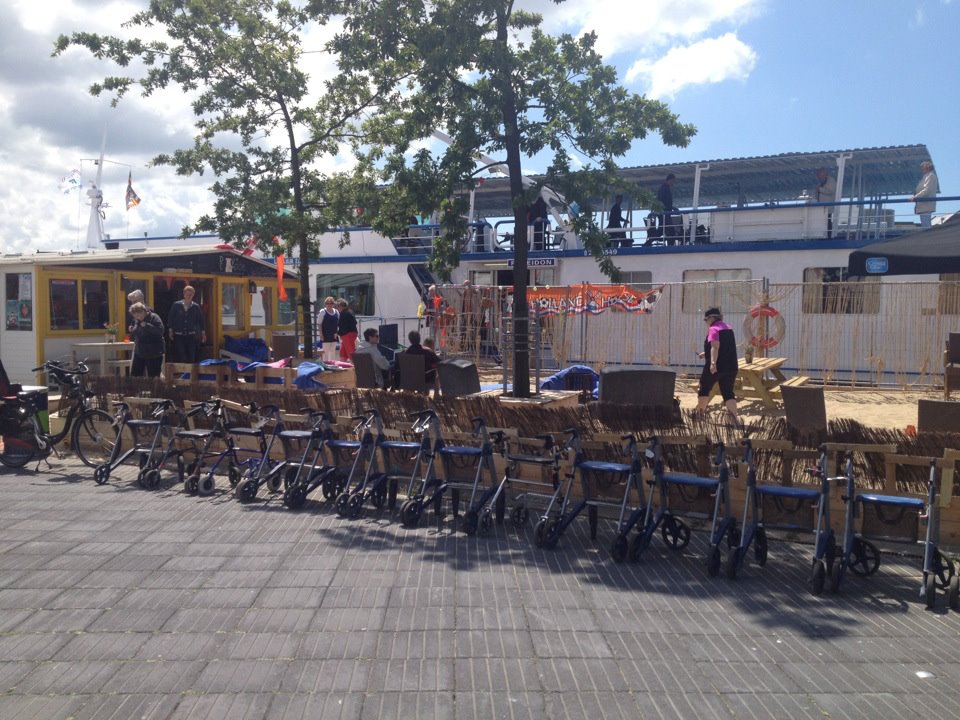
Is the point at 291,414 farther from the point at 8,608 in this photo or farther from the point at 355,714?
the point at 355,714

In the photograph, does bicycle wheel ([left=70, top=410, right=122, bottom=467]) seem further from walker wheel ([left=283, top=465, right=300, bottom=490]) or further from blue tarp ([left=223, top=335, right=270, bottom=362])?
blue tarp ([left=223, top=335, right=270, bottom=362])

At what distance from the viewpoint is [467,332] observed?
802 inches

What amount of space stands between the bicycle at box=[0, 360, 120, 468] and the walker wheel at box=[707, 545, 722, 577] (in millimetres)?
6960

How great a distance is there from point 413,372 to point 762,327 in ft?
26.6

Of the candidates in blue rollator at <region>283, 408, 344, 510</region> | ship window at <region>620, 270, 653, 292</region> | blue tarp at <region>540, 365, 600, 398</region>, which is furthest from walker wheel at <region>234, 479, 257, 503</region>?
ship window at <region>620, 270, 653, 292</region>

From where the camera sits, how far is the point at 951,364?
46.5 ft

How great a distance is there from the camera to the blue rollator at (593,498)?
6.48 meters

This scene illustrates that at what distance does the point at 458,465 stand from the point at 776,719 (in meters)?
4.36

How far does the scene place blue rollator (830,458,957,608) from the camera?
215 inches

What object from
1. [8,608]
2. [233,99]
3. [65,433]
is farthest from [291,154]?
[8,608]

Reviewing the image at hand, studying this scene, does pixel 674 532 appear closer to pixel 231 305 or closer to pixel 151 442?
pixel 151 442

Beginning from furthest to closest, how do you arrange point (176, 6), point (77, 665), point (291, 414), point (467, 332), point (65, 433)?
point (467, 332) → point (176, 6) → point (65, 433) → point (291, 414) → point (77, 665)

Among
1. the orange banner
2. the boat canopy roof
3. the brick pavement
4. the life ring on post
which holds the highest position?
the boat canopy roof

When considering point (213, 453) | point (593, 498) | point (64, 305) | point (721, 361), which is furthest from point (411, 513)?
point (64, 305)
